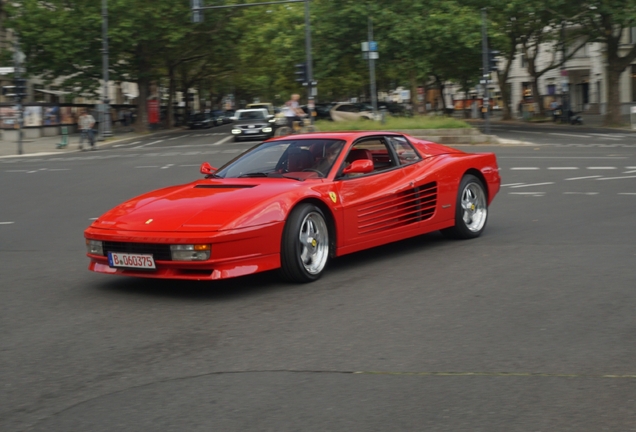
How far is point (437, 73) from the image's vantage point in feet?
207

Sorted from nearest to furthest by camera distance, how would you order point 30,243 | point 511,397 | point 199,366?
point 511,397 < point 199,366 < point 30,243

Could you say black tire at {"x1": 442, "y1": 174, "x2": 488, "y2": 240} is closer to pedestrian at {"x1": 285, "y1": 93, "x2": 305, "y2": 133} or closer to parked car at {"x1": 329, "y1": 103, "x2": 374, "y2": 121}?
pedestrian at {"x1": 285, "y1": 93, "x2": 305, "y2": 133}

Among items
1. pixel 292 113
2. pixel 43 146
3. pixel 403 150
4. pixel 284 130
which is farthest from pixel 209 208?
pixel 43 146

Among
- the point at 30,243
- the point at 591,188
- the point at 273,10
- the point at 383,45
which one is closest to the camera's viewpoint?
the point at 30,243

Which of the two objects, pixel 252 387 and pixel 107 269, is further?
pixel 107 269

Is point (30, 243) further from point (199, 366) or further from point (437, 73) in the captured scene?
point (437, 73)

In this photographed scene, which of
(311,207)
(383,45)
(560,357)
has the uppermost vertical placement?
(383,45)

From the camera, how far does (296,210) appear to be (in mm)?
7492

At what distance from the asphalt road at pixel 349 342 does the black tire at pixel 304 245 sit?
0.17m

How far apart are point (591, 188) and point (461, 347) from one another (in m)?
10.5

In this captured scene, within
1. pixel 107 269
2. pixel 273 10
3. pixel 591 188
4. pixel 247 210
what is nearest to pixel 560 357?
pixel 247 210

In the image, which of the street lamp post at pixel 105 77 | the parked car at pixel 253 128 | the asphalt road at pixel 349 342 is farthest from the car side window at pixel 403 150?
the street lamp post at pixel 105 77

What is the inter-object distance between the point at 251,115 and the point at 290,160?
1365 inches

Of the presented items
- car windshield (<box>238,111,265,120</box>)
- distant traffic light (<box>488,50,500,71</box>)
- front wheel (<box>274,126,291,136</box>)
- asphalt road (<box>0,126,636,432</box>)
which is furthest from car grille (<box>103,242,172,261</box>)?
car windshield (<box>238,111,265,120</box>)
